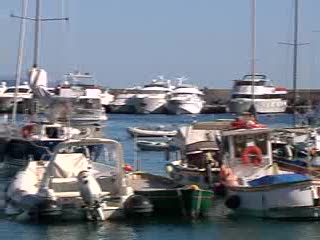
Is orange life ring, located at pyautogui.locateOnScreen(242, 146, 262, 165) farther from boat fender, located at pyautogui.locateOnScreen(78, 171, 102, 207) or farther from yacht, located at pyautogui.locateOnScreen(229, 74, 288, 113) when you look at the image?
yacht, located at pyautogui.locateOnScreen(229, 74, 288, 113)

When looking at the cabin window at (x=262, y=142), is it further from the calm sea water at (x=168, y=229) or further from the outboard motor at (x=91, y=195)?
the outboard motor at (x=91, y=195)

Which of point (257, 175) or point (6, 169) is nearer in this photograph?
point (257, 175)

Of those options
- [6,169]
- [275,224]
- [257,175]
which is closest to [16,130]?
[6,169]

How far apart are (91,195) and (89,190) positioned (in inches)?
6.1

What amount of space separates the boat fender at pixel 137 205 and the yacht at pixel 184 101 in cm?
10800

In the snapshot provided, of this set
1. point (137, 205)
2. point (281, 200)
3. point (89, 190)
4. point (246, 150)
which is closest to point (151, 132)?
point (246, 150)

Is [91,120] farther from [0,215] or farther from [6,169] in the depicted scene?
[0,215]

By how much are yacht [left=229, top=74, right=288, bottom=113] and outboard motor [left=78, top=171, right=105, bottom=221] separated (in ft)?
310

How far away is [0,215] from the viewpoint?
32.9 metres

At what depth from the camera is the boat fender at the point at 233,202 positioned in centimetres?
3140

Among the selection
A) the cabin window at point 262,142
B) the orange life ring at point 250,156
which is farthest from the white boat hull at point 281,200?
the cabin window at point 262,142

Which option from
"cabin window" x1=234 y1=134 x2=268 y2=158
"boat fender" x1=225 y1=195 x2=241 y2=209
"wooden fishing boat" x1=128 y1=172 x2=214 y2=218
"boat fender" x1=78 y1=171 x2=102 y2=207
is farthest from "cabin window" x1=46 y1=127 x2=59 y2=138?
"boat fender" x1=78 y1=171 x2=102 y2=207

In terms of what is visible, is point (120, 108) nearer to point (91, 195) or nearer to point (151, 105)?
point (151, 105)

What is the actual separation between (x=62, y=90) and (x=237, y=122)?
1225 inches
